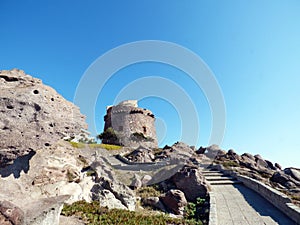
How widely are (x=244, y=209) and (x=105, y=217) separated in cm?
551

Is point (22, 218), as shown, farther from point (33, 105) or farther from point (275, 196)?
point (275, 196)

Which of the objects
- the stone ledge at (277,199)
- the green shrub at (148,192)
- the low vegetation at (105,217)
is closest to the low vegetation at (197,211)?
the low vegetation at (105,217)

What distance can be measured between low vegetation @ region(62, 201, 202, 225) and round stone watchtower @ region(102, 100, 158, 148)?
2891 centimetres

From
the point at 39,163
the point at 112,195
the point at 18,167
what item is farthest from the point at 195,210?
the point at 18,167

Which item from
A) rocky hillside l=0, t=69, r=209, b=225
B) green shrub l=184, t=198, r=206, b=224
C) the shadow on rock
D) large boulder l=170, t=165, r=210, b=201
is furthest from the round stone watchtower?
the shadow on rock

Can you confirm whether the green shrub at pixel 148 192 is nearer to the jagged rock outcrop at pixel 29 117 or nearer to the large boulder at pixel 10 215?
the jagged rock outcrop at pixel 29 117

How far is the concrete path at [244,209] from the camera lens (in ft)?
21.8

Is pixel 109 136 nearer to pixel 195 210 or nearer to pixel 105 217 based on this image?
pixel 195 210

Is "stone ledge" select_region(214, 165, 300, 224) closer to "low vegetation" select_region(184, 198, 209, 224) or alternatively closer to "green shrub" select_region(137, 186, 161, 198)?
"low vegetation" select_region(184, 198, 209, 224)

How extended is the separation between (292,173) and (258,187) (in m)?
8.25

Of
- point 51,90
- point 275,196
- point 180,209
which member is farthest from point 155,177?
point 51,90

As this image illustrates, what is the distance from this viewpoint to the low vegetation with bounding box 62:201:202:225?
5965 mm

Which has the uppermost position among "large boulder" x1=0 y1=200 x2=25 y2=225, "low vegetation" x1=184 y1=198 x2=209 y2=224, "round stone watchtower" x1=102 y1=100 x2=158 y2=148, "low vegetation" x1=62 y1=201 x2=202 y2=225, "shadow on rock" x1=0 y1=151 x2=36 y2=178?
"round stone watchtower" x1=102 y1=100 x2=158 y2=148

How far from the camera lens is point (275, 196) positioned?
27.3 ft
